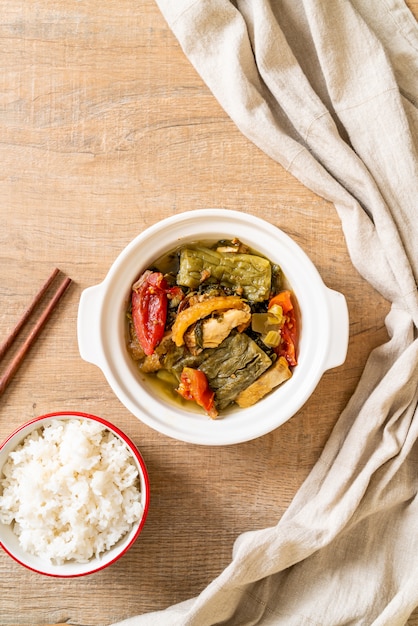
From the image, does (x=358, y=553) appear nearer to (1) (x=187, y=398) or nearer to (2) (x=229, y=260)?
(1) (x=187, y=398)

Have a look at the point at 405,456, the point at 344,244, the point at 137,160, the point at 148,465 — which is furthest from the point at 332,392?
the point at 137,160

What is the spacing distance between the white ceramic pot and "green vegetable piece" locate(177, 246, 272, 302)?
43 mm

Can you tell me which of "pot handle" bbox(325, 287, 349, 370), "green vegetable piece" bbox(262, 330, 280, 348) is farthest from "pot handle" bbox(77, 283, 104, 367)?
"pot handle" bbox(325, 287, 349, 370)

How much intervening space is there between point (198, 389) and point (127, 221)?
0.60 meters

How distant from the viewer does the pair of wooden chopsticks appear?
6.93 feet

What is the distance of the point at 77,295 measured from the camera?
6.99ft

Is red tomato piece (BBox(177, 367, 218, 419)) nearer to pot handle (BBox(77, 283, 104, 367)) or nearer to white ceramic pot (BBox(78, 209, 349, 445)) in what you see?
white ceramic pot (BBox(78, 209, 349, 445))

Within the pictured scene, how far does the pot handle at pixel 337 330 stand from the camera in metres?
1.88

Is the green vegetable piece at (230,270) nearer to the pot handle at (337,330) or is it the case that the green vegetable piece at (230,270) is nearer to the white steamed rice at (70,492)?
the pot handle at (337,330)

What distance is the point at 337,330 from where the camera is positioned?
1879mm

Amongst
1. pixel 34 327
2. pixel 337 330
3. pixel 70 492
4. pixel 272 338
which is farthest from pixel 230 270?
pixel 70 492

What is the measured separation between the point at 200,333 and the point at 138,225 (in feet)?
1.45

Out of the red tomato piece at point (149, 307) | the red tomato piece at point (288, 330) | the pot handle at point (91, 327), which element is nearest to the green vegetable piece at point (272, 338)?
the red tomato piece at point (288, 330)

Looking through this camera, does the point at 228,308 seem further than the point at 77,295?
No
